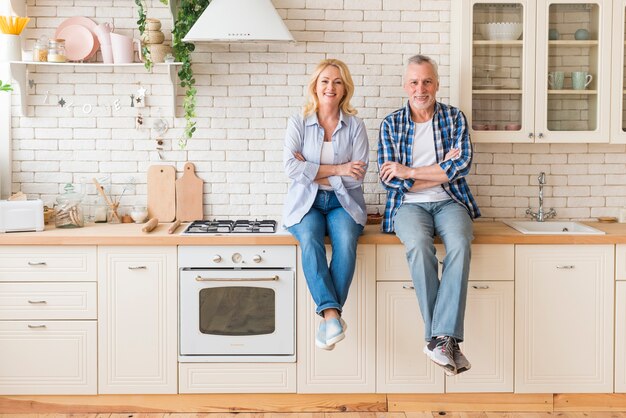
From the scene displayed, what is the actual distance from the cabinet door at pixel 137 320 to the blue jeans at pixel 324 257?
67 centimetres

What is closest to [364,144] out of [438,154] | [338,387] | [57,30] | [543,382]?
[438,154]

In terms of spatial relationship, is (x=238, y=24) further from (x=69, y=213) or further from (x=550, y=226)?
(x=550, y=226)

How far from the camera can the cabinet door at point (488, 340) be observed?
3988mm

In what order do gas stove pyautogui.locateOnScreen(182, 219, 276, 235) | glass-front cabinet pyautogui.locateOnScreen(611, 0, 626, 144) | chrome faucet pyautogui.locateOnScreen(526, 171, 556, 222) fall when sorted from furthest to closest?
chrome faucet pyautogui.locateOnScreen(526, 171, 556, 222)
glass-front cabinet pyautogui.locateOnScreen(611, 0, 626, 144)
gas stove pyautogui.locateOnScreen(182, 219, 276, 235)

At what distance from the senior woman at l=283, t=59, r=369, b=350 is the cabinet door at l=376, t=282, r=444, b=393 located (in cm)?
30

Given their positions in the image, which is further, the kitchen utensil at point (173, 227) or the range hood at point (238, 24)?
the kitchen utensil at point (173, 227)

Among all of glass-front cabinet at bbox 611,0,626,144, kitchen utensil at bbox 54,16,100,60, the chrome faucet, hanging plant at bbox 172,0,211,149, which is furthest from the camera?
the chrome faucet

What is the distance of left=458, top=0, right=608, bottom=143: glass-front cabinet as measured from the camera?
166 inches

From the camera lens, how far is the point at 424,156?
4.11 meters

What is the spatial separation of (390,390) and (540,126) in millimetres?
1593

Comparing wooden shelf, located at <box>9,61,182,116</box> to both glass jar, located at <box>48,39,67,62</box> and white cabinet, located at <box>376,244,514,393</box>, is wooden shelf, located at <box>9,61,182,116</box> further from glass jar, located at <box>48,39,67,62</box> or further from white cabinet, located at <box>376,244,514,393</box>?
white cabinet, located at <box>376,244,514,393</box>

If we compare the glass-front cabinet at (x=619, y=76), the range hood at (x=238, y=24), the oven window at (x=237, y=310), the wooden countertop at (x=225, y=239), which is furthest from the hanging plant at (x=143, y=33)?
the glass-front cabinet at (x=619, y=76)

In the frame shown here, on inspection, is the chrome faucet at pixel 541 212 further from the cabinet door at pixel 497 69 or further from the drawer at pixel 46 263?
the drawer at pixel 46 263

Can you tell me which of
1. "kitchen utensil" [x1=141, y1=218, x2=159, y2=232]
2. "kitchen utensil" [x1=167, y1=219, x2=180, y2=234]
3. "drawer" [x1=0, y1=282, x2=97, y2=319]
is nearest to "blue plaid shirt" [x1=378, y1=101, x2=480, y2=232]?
"kitchen utensil" [x1=167, y1=219, x2=180, y2=234]
